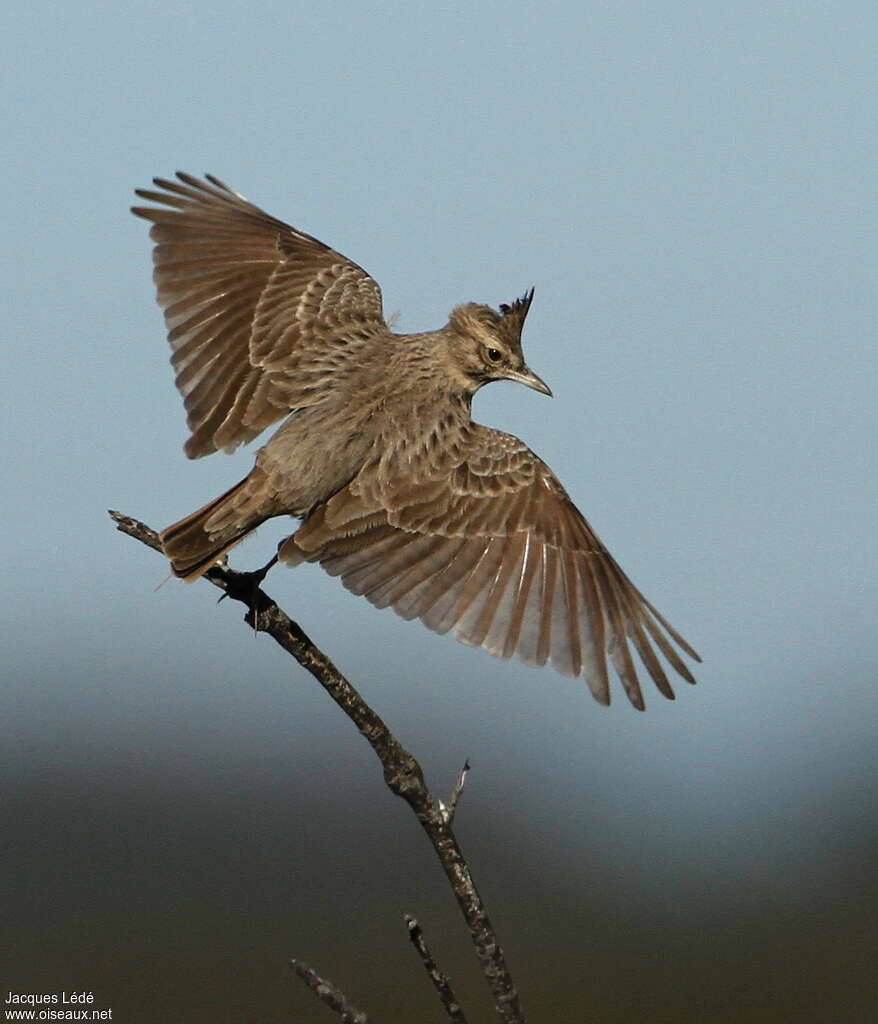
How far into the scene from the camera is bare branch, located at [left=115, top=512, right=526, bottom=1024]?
4824 mm

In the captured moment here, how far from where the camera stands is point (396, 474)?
7.47 m

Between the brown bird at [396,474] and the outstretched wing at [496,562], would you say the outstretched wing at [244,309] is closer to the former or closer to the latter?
the brown bird at [396,474]

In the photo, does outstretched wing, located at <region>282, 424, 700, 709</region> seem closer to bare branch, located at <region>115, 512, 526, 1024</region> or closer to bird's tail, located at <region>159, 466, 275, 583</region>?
bird's tail, located at <region>159, 466, 275, 583</region>

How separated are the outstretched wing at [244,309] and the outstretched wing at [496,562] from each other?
81 cm

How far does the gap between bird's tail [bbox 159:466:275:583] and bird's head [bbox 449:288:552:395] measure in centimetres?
158

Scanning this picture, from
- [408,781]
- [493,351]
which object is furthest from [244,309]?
[408,781]

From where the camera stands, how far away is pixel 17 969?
2284cm

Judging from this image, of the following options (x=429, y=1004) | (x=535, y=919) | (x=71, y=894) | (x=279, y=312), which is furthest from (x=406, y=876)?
(x=279, y=312)

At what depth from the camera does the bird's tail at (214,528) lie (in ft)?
22.0

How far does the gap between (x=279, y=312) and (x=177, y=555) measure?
234 cm

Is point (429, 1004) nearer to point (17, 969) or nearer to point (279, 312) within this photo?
point (17, 969)

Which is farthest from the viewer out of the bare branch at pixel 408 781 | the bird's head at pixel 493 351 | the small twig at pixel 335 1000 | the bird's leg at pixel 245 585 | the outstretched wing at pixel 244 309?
the bird's head at pixel 493 351

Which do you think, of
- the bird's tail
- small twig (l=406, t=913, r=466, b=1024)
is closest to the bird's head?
the bird's tail

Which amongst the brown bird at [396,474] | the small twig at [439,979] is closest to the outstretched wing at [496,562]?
the brown bird at [396,474]
